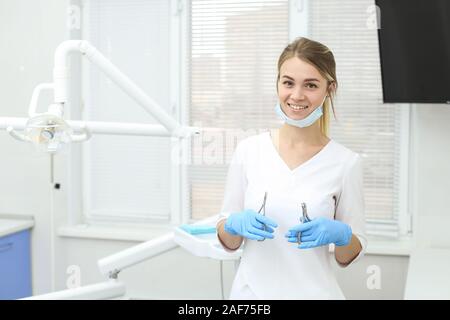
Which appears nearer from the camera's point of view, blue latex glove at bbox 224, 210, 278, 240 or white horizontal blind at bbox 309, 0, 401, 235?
blue latex glove at bbox 224, 210, 278, 240

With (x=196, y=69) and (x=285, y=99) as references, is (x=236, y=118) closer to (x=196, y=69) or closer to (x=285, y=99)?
(x=196, y=69)

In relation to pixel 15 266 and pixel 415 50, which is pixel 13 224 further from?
pixel 415 50

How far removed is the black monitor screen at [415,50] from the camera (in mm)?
2217

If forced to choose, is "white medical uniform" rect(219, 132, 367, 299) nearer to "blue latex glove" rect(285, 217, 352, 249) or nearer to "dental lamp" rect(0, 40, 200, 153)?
"blue latex glove" rect(285, 217, 352, 249)

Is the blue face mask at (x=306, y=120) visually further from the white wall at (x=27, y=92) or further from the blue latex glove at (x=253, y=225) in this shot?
the white wall at (x=27, y=92)

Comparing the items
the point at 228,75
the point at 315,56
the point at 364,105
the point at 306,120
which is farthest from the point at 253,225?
the point at 228,75

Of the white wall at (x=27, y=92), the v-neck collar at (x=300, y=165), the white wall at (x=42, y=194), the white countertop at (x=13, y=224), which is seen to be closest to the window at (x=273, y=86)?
the white wall at (x=42, y=194)

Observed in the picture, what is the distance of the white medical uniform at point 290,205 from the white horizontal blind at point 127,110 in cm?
179

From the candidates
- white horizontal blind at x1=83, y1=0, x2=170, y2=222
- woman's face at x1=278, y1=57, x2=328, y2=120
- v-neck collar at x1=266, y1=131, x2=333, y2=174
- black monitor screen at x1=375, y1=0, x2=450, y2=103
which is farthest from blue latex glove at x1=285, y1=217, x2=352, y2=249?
white horizontal blind at x1=83, y1=0, x2=170, y2=222

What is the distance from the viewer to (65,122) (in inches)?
61.7

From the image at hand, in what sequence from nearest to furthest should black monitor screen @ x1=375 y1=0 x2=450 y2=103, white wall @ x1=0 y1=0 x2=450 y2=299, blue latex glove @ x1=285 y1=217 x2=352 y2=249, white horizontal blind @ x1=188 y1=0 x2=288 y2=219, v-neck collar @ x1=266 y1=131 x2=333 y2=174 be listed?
1. blue latex glove @ x1=285 y1=217 x2=352 y2=249
2. v-neck collar @ x1=266 y1=131 x2=333 y2=174
3. black monitor screen @ x1=375 y1=0 x2=450 y2=103
4. white horizontal blind @ x1=188 y1=0 x2=288 y2=219
5. white wall @ x1=0 y1=0 x2=450 y2=299

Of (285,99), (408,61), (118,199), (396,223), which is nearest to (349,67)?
(408,61)

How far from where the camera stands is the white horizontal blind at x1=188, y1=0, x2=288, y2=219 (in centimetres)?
302

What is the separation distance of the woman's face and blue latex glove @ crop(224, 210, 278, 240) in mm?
242
